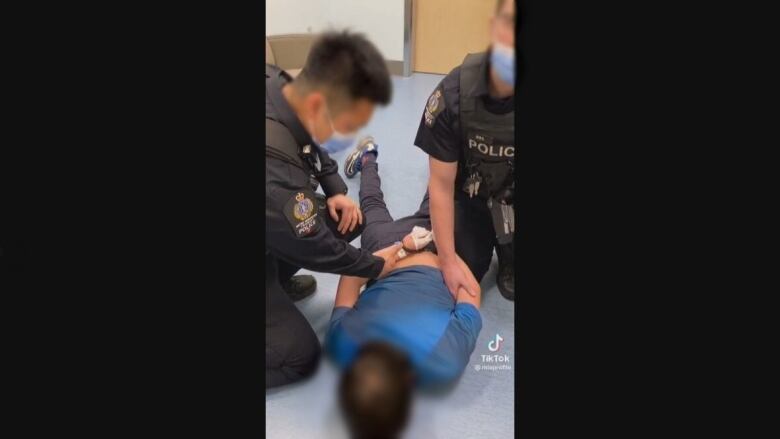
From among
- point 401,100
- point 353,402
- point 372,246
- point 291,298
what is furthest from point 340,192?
point 353,402

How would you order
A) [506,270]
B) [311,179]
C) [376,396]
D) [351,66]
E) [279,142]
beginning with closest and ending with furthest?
[376,396] → [351,66] → [279,142] → [311,179] → [506,270]

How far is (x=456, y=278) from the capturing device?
57.0 inches

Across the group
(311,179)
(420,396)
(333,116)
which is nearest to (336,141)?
(333,116)

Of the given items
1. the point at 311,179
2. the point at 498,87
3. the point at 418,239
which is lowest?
the point at 418,239

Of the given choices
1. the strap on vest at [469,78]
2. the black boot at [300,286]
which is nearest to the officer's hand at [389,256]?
the black boot at [300,286]

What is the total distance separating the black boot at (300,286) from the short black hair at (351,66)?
22.8 inches

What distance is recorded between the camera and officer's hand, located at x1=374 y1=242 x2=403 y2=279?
4.86ft

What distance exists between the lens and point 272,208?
1.33 meters

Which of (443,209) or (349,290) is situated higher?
(443,209)

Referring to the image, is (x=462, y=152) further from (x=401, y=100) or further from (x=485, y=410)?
(x=485, y=410)

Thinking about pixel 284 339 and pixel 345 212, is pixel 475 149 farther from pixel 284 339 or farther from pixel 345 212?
pixel 284 339

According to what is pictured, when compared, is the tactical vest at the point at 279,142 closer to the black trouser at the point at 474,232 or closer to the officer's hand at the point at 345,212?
the officer's hand at the point at 345,212

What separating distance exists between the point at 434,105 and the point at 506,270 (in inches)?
17.5

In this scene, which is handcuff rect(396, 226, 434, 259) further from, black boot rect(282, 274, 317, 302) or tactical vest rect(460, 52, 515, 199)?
black boot rect(282, 274, 317, 302)
